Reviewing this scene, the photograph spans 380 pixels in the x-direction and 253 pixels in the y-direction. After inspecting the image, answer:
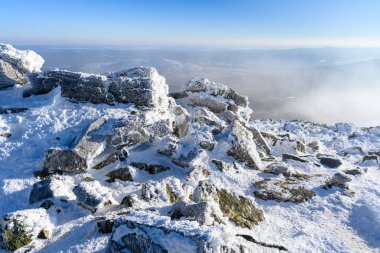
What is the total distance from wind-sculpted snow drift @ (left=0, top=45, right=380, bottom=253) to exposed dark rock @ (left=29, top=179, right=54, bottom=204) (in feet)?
0.27

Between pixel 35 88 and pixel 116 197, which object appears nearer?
pixel 116 197

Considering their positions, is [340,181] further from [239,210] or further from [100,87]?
[100,87]

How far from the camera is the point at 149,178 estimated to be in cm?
3008

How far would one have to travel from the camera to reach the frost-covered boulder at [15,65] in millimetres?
40219

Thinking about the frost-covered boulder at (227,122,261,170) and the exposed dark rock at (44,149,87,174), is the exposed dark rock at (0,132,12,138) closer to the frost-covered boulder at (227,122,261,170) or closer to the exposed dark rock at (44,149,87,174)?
the exposed dark rock at (44,149,87,174)

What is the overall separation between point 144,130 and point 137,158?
11.9 feet

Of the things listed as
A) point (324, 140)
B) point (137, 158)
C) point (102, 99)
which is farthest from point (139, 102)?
point (324, 140)

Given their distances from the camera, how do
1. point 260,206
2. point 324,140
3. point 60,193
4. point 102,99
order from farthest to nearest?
1. point 324,140
2. point 102,99
3. point 260,206
4. point 60,193

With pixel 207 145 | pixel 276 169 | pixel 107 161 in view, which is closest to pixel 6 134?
pixel 107 161

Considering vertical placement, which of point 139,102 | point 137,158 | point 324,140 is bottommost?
point 324,140

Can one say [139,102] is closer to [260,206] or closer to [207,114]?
[207,114]

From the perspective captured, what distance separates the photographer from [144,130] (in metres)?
34.6

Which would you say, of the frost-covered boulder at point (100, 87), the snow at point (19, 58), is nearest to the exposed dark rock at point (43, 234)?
the frost-covered boulder at point (100, 87)

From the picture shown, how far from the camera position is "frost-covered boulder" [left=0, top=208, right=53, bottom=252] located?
782 inches
